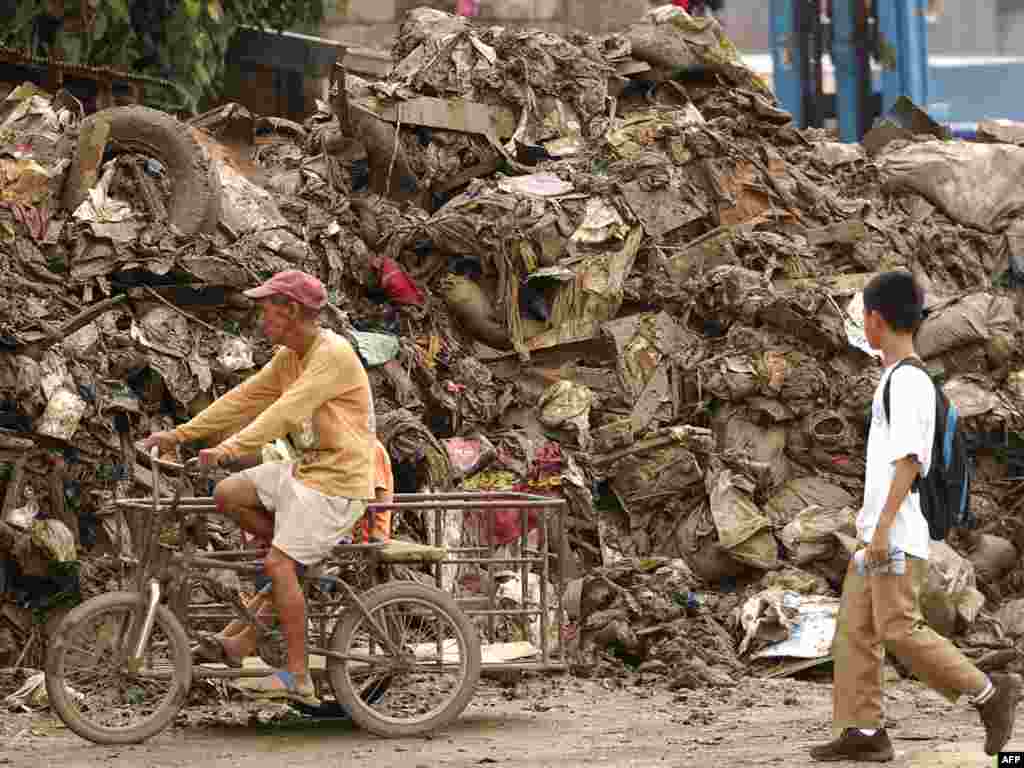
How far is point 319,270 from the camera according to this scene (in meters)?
10.4

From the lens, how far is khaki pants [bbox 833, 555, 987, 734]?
20.0 ft

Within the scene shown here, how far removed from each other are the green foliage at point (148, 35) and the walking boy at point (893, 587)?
10907mm

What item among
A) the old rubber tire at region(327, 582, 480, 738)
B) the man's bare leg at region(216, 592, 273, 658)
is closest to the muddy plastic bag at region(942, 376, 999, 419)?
the old rubber tire at region(327, 582, 480, 738)

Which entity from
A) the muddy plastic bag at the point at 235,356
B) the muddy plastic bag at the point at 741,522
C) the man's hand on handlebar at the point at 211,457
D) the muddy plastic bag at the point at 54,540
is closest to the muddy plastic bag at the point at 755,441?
the muddy plastic bag at the point at 741,522

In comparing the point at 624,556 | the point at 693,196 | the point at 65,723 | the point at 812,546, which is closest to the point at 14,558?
the point at 65,723

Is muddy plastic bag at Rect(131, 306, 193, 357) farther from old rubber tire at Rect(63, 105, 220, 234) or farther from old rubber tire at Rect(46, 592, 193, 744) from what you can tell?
old rubber tire at Rect(46, 592, 193, 744)

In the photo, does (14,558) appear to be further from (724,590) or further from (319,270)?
(724,590)

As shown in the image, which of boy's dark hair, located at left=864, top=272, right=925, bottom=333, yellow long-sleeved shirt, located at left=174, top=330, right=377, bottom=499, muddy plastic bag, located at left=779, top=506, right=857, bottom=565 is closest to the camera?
boy's dark hair, located at left=864, top=272, right=925, bottom=333

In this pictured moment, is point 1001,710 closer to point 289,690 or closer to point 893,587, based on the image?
point 893,587

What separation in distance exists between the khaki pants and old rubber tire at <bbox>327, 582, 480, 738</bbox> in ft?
5.03

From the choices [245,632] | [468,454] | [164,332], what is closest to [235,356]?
[164,332]

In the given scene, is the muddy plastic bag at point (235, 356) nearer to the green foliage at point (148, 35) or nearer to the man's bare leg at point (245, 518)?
the man's bare leg at point (245, 518)

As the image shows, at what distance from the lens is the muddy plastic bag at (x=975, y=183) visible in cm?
1259

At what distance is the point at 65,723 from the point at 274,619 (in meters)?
0.87
